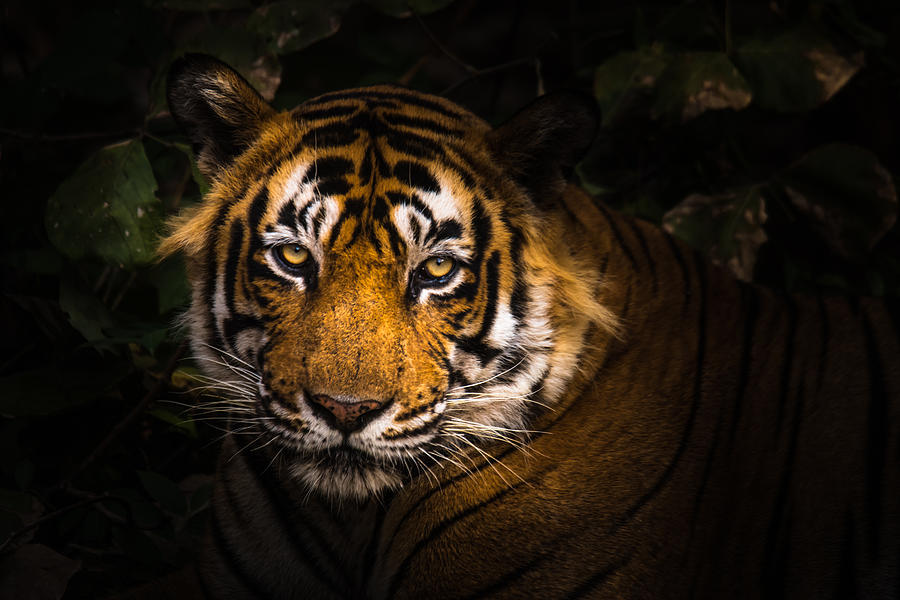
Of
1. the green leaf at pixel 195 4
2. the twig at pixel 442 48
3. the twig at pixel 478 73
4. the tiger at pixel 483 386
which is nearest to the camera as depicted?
the tiger at pixel 483 386

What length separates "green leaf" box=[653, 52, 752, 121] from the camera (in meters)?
2.03

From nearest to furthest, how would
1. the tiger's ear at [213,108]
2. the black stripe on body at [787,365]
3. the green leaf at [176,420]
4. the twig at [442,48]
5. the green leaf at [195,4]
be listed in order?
the tiger's ear at [213,108], the black stripe on body at [787,365], the green leaf at [176,420], the green leaf at [195,4], the twig at [442,48]

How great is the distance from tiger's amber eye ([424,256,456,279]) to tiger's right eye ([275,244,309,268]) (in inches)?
7.9

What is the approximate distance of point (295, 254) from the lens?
138 centimetres

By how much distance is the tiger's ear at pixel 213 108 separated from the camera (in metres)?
1.45

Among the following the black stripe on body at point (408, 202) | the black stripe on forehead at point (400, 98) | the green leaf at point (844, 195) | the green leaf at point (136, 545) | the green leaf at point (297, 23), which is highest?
the green leaf at point (297, 23)

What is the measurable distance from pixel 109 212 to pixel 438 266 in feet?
2.83

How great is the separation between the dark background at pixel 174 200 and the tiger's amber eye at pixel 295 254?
307mm

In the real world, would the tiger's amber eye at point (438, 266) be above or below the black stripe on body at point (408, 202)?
below

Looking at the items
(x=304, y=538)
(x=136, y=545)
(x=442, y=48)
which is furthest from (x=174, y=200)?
(x=304, y=538)

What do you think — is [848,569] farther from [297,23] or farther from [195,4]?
[195,4]

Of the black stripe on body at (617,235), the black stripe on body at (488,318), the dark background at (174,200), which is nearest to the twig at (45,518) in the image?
the dark background at (174,200)

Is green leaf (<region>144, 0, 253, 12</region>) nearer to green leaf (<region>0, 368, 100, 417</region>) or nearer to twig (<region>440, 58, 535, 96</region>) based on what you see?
twig (<region>440, 58, 535, 96</region>)

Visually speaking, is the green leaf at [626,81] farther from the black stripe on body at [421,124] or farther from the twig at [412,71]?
the black stripe on body at [421,124]
